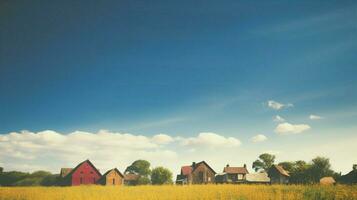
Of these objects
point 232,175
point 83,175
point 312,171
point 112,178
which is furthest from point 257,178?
point 83,175

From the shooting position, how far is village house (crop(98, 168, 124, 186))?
5647 cm

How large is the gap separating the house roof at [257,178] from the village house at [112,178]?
83.9ft

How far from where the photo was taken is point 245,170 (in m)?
66.6

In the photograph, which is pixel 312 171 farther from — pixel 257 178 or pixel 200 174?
pixel 200 174

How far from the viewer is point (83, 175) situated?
5378 cm

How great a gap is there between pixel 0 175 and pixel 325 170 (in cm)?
6004

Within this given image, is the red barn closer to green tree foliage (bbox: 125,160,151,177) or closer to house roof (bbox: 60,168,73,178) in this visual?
house roof (bbox: 60,168,73,178)

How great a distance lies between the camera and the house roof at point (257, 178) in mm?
57928

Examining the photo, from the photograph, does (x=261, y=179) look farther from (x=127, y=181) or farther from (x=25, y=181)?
(x=25, y=181)

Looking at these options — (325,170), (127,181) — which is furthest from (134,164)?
(325,170)

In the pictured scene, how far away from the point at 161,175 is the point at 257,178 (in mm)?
21025

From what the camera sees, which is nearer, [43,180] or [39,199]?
[39,199]

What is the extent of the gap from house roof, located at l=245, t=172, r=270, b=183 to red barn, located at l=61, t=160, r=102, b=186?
96.4ft

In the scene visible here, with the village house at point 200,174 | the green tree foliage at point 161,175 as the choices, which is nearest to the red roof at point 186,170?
the village house at point 200,174
